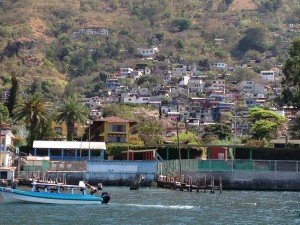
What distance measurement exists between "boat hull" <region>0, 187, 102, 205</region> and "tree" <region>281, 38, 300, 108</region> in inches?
1715

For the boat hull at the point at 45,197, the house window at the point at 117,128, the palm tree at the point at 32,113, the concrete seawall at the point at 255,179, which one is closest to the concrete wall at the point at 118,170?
the concrete seawall at the point at 255,179

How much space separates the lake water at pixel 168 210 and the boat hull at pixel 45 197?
2.80 feet

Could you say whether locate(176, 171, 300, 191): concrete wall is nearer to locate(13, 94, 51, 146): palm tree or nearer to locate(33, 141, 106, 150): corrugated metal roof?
locate(33, 141, 106, 150): corrugated metal roof

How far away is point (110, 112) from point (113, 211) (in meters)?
108

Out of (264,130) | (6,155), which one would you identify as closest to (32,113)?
(6,155)

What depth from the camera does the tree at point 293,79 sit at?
396 ft

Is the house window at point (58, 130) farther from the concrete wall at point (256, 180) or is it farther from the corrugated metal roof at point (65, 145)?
the concrete wall at point (256, 180)

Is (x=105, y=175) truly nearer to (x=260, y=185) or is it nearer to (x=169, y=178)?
(x=169, y=178)

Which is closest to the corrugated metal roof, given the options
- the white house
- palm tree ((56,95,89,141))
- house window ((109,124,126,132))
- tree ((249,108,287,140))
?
the white house

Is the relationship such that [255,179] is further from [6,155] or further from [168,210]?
[168,210]

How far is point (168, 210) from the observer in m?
77.9

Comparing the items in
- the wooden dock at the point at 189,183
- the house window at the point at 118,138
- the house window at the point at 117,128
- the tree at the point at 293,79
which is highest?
the tree at the point at 293,79

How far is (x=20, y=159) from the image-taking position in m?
114

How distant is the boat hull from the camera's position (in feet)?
272
